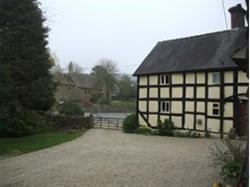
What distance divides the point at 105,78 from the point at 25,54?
4298 centimetres

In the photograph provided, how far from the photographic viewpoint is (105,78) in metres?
65.6

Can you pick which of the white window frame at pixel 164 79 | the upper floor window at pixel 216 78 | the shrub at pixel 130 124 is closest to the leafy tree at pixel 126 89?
the shrub at pixel 130 124

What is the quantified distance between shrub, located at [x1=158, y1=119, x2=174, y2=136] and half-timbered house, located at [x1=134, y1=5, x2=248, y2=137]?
0.36 metres

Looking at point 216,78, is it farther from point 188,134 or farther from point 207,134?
point 188,134

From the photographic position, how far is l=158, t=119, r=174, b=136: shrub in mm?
23188

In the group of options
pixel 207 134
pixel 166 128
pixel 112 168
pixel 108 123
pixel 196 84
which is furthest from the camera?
pixel 108 123

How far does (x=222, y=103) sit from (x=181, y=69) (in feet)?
13.1

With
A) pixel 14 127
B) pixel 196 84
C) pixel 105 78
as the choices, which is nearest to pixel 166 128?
pixel 196 84

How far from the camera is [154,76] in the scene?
25172mm

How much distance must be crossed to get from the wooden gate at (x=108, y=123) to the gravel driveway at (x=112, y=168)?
13753 millimetres

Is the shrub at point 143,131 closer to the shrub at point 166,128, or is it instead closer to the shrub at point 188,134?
the shrub at point 166,128

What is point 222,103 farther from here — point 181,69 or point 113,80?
point 113,80

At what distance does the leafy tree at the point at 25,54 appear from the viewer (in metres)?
Answer: 21.4

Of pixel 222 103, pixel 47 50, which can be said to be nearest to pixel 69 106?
pixel 47 50
